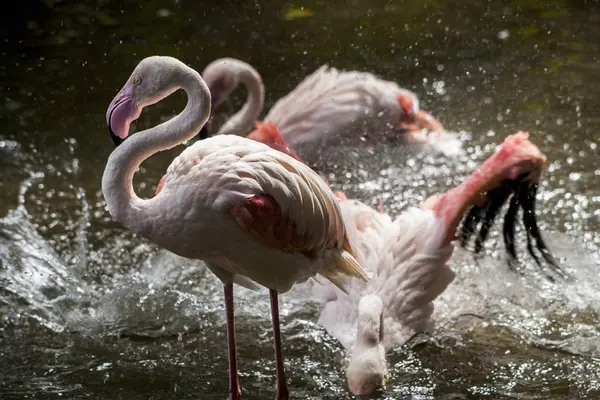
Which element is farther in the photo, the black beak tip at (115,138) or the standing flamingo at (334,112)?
the standing flamingo at (334,112)

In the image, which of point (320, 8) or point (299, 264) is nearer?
point (299, 264)

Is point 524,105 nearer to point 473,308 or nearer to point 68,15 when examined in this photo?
point 473,308

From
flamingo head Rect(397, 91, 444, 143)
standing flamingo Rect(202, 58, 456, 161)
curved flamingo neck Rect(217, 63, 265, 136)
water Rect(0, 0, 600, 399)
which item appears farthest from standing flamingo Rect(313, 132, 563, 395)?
curved flamingo neck Rect(217, 63, 265, 136)

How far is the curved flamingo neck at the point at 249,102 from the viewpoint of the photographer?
17.1 ft

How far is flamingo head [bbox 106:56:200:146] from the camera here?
8.86ft

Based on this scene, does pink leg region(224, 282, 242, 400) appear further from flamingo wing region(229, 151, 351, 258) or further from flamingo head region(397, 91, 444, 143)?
flamingo head region(397, 91, 444, 143)

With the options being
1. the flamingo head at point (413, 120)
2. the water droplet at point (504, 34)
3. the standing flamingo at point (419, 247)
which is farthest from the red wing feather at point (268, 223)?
the water droplet at point (504, 34)

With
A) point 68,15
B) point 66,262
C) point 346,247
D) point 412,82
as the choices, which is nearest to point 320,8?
point 412,82

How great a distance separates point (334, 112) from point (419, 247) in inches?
60.0

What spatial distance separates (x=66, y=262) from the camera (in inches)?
161

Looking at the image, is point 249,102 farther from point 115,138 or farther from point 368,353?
point 115,138

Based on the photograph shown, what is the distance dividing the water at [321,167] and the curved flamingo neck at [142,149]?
30.7 inches

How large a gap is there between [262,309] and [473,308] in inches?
34.0

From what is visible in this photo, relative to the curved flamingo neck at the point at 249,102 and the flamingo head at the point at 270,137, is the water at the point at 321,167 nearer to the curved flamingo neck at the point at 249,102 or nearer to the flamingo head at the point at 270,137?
the curved flamingo neck at the point at 249,102
